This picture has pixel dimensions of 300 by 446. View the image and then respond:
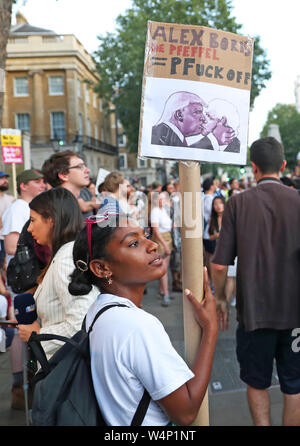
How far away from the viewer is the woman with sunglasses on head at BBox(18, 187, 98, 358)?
2.24 m

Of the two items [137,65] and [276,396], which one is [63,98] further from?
[276,396]

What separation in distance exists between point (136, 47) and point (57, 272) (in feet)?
76.6

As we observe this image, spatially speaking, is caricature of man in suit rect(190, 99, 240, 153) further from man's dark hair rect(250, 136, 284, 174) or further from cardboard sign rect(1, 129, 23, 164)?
cardboard sign rect(1, 129, 23, 164)

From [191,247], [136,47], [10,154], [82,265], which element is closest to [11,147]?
[10,154]

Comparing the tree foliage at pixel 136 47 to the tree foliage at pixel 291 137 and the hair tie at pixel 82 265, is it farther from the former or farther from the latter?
the tree foliage at pixel 291 137

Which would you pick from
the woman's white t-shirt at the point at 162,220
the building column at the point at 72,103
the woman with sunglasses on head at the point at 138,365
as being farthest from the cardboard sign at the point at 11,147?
the building column at the point at 72,103

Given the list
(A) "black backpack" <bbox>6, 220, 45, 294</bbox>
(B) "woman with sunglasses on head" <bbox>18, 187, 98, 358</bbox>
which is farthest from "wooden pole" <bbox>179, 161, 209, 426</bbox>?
(A) "black backpack" <bbox>6, 220, 45, 294</bbox>

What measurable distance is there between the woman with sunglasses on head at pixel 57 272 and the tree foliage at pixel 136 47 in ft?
65.6

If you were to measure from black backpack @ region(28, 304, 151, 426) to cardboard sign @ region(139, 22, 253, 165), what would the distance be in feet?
2.61

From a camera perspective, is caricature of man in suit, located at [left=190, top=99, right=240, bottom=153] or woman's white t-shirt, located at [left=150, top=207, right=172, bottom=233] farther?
woman's white t-shirt, located at [left=150, top=207, right=172, bottom=233]

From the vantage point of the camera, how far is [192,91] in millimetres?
1646

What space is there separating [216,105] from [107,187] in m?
4.08

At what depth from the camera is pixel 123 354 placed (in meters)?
1.31
